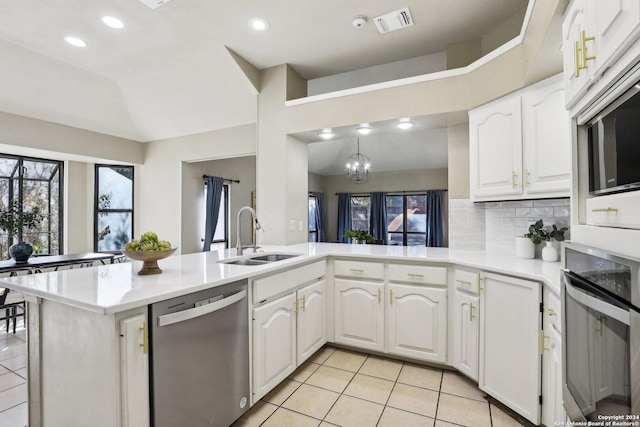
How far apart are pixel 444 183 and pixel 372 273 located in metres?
5.93

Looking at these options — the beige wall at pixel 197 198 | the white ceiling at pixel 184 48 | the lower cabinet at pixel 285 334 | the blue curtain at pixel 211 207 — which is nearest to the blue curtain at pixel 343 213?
the beige wall at pixel 197 198

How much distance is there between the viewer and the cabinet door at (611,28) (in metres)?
0.78

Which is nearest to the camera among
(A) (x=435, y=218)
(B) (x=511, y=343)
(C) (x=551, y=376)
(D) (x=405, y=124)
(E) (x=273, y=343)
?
(C) (x=551, y=376)

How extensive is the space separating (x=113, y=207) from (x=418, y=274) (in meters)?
5.08

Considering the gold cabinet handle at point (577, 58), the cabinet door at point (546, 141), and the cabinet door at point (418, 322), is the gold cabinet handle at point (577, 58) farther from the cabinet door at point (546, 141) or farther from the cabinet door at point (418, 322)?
the cabinet door at point (418, 322)

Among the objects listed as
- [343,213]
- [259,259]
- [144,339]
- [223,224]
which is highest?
[343,213]

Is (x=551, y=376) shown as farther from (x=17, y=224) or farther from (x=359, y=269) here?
(x=17, y=224)

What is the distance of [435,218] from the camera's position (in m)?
7.79

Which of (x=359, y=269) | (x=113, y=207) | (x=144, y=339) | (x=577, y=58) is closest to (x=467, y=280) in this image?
(x=359, y=269)

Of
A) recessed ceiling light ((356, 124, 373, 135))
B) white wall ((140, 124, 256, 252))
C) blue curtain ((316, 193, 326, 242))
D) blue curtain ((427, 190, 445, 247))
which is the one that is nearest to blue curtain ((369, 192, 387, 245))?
blue curtain ((427, 190, 445, 247))

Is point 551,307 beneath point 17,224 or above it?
beneath

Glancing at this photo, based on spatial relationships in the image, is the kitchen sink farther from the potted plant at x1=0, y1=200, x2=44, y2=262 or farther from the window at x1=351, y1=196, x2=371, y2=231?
the window at x1=351, y1=196, x2=371, y2=231

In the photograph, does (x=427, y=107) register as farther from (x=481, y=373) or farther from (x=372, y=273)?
(x=481, y=373)

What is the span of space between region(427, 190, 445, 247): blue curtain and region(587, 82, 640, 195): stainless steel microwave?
691 centimetres
